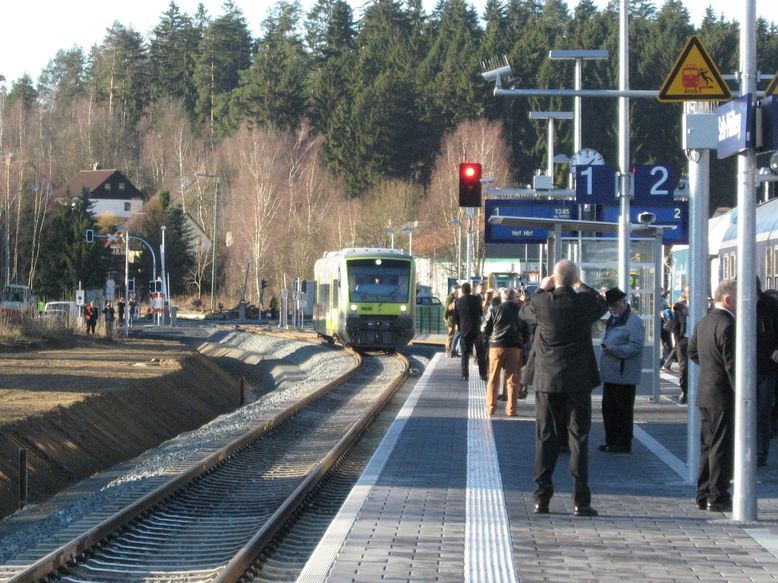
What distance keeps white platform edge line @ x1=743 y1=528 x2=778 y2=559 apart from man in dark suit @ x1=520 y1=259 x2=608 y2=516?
1.27m

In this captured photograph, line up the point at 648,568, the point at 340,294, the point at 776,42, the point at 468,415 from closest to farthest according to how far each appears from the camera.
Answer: the point at 648,568, the point at 468,415, the point at 340,294, the point at 776,42

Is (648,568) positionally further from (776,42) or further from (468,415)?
(776,42)

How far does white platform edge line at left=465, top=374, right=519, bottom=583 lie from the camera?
8867 mm

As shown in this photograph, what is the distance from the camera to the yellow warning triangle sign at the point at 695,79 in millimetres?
11656

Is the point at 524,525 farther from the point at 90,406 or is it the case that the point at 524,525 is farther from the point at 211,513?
the point at 90,406

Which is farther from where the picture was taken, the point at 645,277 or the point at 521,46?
the point at 521,46

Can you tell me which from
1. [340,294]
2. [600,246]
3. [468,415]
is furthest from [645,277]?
[340,294]

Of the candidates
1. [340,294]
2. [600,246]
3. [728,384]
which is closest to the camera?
[728,384]

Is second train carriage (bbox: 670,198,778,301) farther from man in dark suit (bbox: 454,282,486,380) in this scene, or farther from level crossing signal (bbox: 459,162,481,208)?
level crossing signal (bbox: 459,162,481,208)

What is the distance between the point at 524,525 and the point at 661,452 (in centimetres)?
533

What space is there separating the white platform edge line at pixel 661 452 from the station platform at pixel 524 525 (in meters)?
0.02

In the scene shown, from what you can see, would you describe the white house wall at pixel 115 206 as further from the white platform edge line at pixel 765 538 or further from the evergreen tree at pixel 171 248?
the white platform edge line at pixel 765 538

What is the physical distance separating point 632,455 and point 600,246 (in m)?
8.70

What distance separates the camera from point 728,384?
10.9 m
